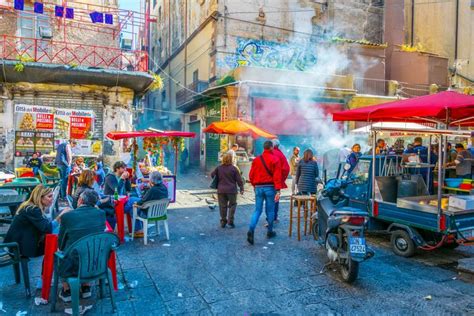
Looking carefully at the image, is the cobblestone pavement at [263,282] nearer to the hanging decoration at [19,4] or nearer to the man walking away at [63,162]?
the man walking away at [63,162]

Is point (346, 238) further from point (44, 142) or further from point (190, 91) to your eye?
point (190, 91)

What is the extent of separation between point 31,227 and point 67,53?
1402 centimetres

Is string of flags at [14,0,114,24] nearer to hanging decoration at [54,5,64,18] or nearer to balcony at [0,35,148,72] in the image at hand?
hanging decoration at [54,5,64,18]

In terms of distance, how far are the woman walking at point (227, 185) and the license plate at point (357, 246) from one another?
340 centimetres

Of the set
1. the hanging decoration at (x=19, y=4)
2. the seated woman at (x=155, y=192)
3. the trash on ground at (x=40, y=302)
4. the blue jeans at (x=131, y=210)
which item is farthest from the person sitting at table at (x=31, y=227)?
the hanging decoration at (x=19, y=4)

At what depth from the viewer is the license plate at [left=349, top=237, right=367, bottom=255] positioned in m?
4.91

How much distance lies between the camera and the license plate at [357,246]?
491cm

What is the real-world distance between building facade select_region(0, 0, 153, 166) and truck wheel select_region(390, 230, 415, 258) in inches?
488

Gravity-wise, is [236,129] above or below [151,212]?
above

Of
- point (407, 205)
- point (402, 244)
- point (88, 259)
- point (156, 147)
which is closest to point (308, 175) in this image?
point (407, 205)

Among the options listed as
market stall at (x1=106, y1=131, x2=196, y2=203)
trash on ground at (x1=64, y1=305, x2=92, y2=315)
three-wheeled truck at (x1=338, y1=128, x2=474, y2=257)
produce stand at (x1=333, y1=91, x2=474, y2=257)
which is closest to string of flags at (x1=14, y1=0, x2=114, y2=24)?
market stall at (x1=106, y1=131, x2=196, y2=203)

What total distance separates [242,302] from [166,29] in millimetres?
30908

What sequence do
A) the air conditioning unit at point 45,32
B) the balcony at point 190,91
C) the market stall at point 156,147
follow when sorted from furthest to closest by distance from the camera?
the balcony at point 190,91
the air conditioning unit at point 45,32
the market stall at point 156,147

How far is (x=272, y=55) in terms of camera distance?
891 inches
